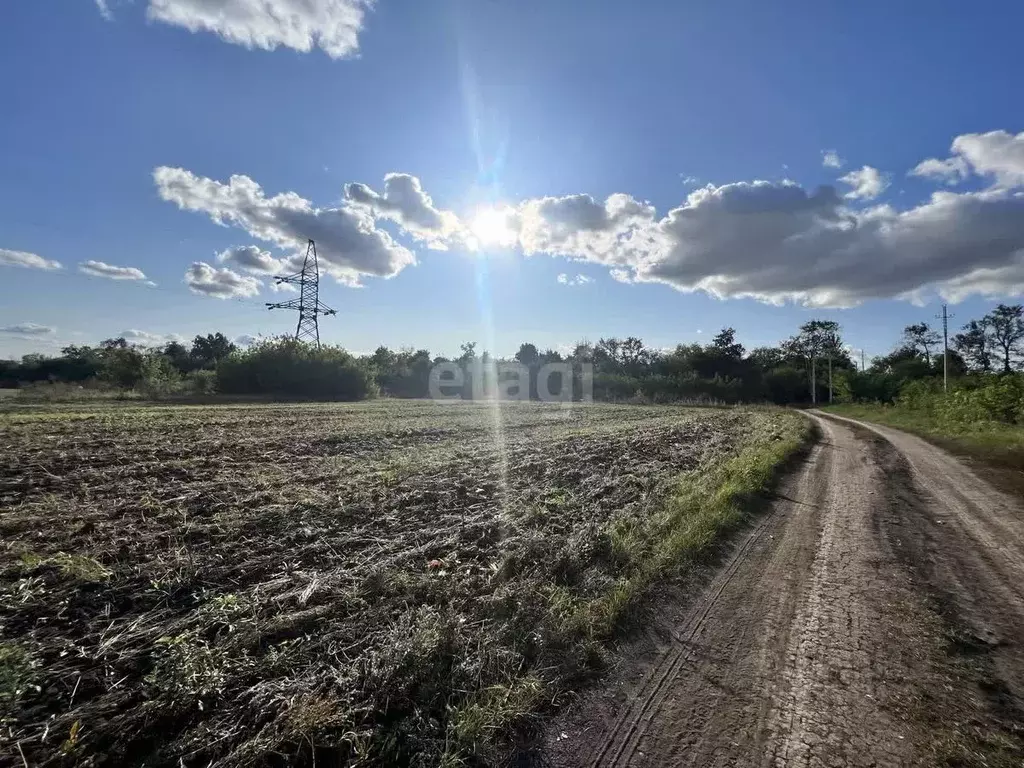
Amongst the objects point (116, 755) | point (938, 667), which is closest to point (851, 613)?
point (938, 667)

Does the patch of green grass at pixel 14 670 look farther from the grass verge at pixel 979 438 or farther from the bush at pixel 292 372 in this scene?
the bush at pixel 292 372

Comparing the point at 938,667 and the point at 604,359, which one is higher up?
the point at 604,359

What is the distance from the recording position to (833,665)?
126 inches

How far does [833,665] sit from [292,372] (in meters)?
44.0

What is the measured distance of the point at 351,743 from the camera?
233 centimetres

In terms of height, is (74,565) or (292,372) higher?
(292,372)

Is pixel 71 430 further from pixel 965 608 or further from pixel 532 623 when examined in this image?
pixel 965 608

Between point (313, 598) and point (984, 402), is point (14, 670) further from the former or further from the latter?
point (984, 402)

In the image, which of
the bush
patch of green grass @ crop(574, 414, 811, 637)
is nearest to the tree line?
the bush

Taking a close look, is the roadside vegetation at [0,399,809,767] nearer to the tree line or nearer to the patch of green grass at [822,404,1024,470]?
the patch of green grass at [822,404,1024,470]

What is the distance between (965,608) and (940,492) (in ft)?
19.0

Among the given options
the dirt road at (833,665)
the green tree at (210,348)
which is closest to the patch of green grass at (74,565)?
the dirt road at (833,665)

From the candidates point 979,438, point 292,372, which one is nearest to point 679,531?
point 979,438

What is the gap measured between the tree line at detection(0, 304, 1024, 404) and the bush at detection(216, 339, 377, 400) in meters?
0.09
